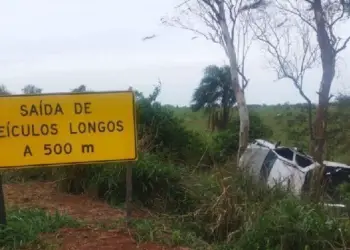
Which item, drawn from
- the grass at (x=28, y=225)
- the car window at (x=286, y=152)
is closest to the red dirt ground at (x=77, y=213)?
the grass at (x=28, y=225)

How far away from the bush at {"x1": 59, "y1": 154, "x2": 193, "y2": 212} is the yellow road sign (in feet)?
6.49

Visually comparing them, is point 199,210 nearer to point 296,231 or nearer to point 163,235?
point 163,235

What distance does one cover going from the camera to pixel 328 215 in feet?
19.8

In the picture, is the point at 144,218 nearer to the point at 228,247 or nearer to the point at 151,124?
the point at 228,247

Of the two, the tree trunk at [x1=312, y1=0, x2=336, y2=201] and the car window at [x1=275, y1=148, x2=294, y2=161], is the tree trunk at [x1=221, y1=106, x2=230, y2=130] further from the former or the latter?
the car window at [x1=275, y1=148, x2=294, y2=161]

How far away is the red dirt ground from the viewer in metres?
5.58

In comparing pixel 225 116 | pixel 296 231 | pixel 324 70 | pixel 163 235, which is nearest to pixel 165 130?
pixel 324 70

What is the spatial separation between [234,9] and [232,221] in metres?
14.4

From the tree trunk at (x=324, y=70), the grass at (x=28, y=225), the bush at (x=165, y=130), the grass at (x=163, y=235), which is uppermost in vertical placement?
the tree trunk at (x=324, y=70)

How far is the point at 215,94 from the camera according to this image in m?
29.8

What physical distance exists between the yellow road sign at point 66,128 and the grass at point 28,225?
612 mm

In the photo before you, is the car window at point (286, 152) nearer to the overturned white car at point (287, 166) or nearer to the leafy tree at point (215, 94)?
the overturned white car at point (287, 166)

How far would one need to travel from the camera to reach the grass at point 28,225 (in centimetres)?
550

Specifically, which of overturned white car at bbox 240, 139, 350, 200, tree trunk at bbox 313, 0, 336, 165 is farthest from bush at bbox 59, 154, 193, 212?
tree trunk at bbox 313, 0, 336, 165
